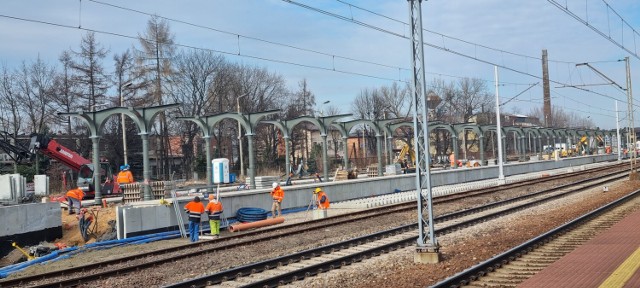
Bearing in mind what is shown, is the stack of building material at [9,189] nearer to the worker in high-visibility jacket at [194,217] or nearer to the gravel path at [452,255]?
the worker in high-visibility jacket at [194,217]

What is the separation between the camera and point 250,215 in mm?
23000

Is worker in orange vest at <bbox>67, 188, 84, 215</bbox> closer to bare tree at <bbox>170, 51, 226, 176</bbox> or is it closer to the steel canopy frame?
the steel canopy frame

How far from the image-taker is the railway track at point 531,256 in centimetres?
1055

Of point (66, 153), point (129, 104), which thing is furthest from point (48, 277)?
point (129, 104)

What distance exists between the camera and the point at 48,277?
43.7 ft

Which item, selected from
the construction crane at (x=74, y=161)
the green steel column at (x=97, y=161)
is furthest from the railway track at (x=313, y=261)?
the construction crane at (x=74, y=161)

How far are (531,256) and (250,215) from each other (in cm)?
1203

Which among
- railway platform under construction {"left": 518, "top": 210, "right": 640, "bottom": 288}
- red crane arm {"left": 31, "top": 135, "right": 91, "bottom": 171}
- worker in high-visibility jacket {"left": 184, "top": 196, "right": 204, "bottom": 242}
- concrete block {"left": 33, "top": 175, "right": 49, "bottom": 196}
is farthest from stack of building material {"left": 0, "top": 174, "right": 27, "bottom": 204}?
railway platform under construction {"left": 518, "top": 210, "right": 640, "bottom": 288}

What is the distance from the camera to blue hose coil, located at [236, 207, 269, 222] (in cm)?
2300

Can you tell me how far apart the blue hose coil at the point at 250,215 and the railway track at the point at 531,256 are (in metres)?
10.6

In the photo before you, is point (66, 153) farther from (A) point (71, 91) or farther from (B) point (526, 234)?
(B) point (526, 234)

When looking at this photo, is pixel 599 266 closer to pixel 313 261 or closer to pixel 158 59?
pixel 313 261

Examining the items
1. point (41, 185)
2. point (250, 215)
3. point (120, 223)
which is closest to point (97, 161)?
point (120, 223)

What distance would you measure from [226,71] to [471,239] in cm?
5142
